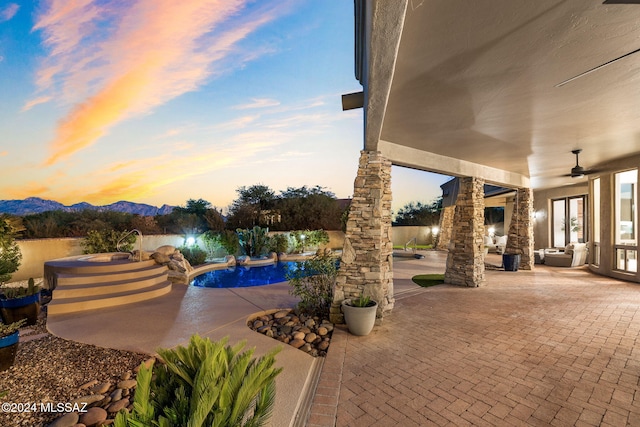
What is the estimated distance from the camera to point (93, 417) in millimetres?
2525

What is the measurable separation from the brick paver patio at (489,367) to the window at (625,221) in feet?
11.4

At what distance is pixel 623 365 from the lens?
3.64 metres

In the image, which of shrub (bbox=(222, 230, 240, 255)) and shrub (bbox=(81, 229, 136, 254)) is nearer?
shrub (bbox=(81, 229, 136, 254))

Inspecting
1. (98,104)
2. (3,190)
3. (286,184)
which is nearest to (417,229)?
(286,184)

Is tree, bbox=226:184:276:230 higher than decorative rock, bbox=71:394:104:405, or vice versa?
tree, bbox=226:184:276:230

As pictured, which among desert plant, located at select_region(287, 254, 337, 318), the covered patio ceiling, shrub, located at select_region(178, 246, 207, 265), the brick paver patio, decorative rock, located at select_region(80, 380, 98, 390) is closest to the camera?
the covered patio ceiling

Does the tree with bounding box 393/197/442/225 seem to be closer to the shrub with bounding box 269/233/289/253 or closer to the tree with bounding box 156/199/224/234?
the shrub with bounding box 269/233/289/253

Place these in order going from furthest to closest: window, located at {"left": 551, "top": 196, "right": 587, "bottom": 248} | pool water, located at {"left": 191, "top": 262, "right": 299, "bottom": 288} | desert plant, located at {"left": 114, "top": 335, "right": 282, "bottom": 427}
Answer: window, located at {"left": 551, "top": 196, "right": 587, "bottom": 248} < pool water, located at {"left": 191, "top": 262, "right": 299, "bottom": 288} < desert plant, located at {"left": 114, "top": 335, "right": 282, "bottom": 427}

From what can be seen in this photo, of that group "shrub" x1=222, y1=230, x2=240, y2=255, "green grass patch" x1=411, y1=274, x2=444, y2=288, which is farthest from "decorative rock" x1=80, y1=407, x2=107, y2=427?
"shrub" x1=222, y1=230, x2=240, y2=255

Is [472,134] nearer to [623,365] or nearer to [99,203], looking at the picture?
[623,365]

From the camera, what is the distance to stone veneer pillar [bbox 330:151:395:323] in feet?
17.3

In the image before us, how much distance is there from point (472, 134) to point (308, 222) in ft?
51.5

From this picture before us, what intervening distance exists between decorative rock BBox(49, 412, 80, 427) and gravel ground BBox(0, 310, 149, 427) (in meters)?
0.14

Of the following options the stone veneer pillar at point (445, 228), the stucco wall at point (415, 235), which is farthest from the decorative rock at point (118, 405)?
the stucco wall at point (415, 235)
